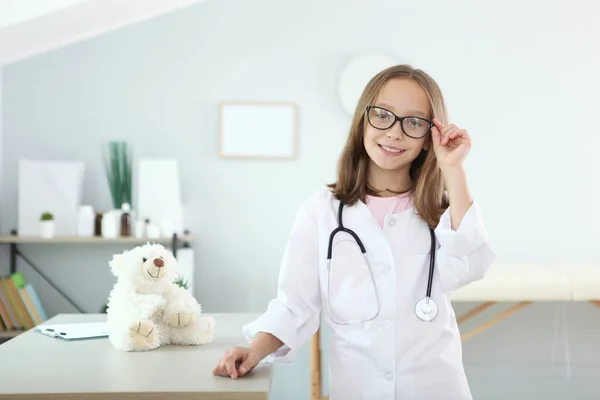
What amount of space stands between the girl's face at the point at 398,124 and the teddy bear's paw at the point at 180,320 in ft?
1.81

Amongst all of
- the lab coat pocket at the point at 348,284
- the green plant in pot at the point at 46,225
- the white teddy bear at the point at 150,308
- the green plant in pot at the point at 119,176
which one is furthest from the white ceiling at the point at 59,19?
the lab coat pocket at the point at 348,284

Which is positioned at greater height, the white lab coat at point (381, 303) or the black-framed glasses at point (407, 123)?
the black-framed glasses at point (407, 123)

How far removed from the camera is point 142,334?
5.25 ft

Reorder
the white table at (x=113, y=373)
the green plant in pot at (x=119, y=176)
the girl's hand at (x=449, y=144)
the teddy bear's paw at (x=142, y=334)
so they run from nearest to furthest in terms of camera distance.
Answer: the white table at (x=113, y=373), the girl's hand at (x=449, y=144), the teddy bear's paw at (x=142, y=334), the green plant in pot at (x=119, y=176)

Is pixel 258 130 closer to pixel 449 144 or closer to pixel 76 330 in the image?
pixel 76 330

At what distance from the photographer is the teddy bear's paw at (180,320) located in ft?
5.44

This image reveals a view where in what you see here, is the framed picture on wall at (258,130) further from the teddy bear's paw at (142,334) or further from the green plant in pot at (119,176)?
the teddy bear's paw at (142,334)

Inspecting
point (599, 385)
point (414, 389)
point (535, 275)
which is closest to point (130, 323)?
point (414, 389)

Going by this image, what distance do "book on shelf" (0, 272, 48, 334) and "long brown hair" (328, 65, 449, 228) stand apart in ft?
7.15

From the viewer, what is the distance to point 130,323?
1603mm

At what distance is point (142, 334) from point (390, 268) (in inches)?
21.8

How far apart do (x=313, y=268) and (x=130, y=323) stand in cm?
42

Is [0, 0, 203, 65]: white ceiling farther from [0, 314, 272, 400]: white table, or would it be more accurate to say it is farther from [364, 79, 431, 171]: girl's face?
[364, 79, 431, 171]: girl's face

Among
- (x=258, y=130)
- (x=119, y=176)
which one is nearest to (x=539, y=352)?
(x=258, y=130)
